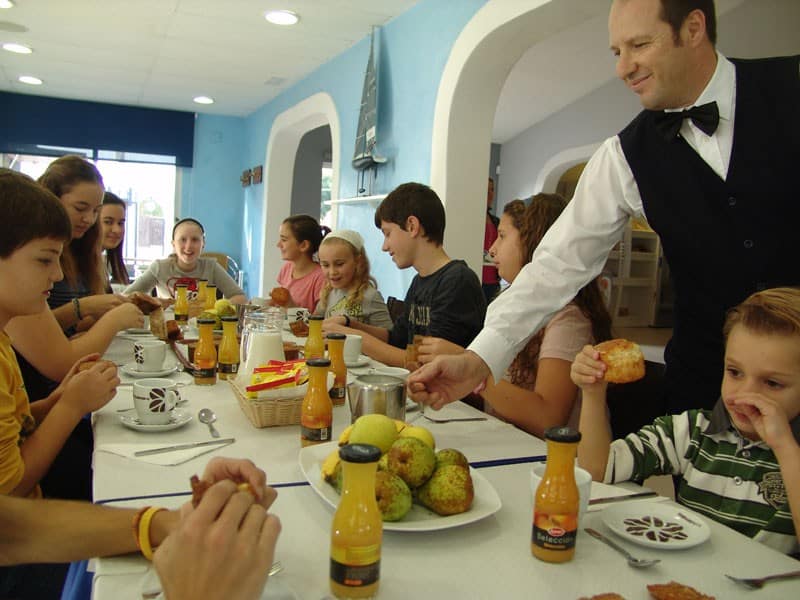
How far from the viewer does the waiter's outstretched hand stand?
4.77 feet

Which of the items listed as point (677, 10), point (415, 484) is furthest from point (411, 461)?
point (677, 10)

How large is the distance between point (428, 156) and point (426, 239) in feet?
4.95

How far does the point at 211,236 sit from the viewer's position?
28.5ft

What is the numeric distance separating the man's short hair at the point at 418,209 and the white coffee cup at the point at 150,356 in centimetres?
106

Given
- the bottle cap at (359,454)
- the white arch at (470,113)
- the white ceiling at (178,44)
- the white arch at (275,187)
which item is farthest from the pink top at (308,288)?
the white arch at (275,187)

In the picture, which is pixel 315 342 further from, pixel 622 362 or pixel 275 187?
pixel 275 187

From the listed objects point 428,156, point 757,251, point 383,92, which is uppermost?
point 383,92

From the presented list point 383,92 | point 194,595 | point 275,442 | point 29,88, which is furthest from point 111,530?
point 29,88

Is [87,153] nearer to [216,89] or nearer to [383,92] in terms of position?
[216,89]

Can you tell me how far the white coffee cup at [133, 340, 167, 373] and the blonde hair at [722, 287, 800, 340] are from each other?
5.20 feet

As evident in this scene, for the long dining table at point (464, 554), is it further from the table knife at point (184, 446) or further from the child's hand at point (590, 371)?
the child's hand at point (590, 371)

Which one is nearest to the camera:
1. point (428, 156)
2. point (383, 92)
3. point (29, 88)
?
point (428, 156)

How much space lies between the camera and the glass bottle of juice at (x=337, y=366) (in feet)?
5.57

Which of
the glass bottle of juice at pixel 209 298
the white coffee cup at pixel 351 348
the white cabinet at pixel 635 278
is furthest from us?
the white cabinet at pixel 635 278
